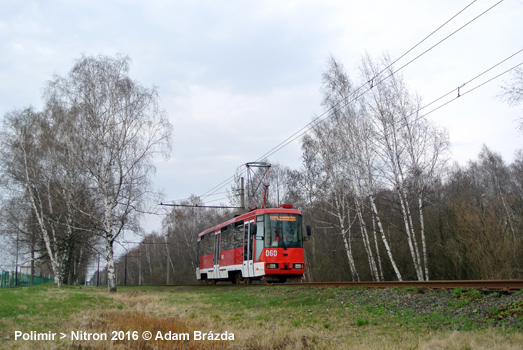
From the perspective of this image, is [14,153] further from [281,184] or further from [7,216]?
[281,184]

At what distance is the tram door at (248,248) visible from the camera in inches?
758

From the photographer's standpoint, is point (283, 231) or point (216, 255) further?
point (216, 255)

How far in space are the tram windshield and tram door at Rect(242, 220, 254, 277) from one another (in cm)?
78

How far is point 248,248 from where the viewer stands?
64.3 feet

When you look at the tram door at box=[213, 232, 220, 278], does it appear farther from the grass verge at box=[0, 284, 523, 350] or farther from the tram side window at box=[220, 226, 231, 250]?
the grass verge at box=[0, 284, 523, 350]

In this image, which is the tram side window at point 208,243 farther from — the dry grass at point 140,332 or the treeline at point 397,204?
the dry grass at point 140,332

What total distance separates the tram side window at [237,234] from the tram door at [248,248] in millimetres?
542

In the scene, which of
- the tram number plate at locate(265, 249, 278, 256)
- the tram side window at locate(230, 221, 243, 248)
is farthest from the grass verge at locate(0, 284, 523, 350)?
the tram side window at locate(230, 221, 243, 248)

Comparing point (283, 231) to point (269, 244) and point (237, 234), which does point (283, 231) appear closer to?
point (269, 244)

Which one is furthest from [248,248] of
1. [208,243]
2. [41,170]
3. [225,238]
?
[41,170]

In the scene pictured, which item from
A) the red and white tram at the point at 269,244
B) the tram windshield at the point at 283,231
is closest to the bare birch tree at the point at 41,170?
the red and white tram at the point at 269,244

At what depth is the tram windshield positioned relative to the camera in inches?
738

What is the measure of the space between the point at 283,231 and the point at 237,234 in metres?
3.15

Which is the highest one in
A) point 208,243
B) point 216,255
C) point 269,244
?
point 208,243
